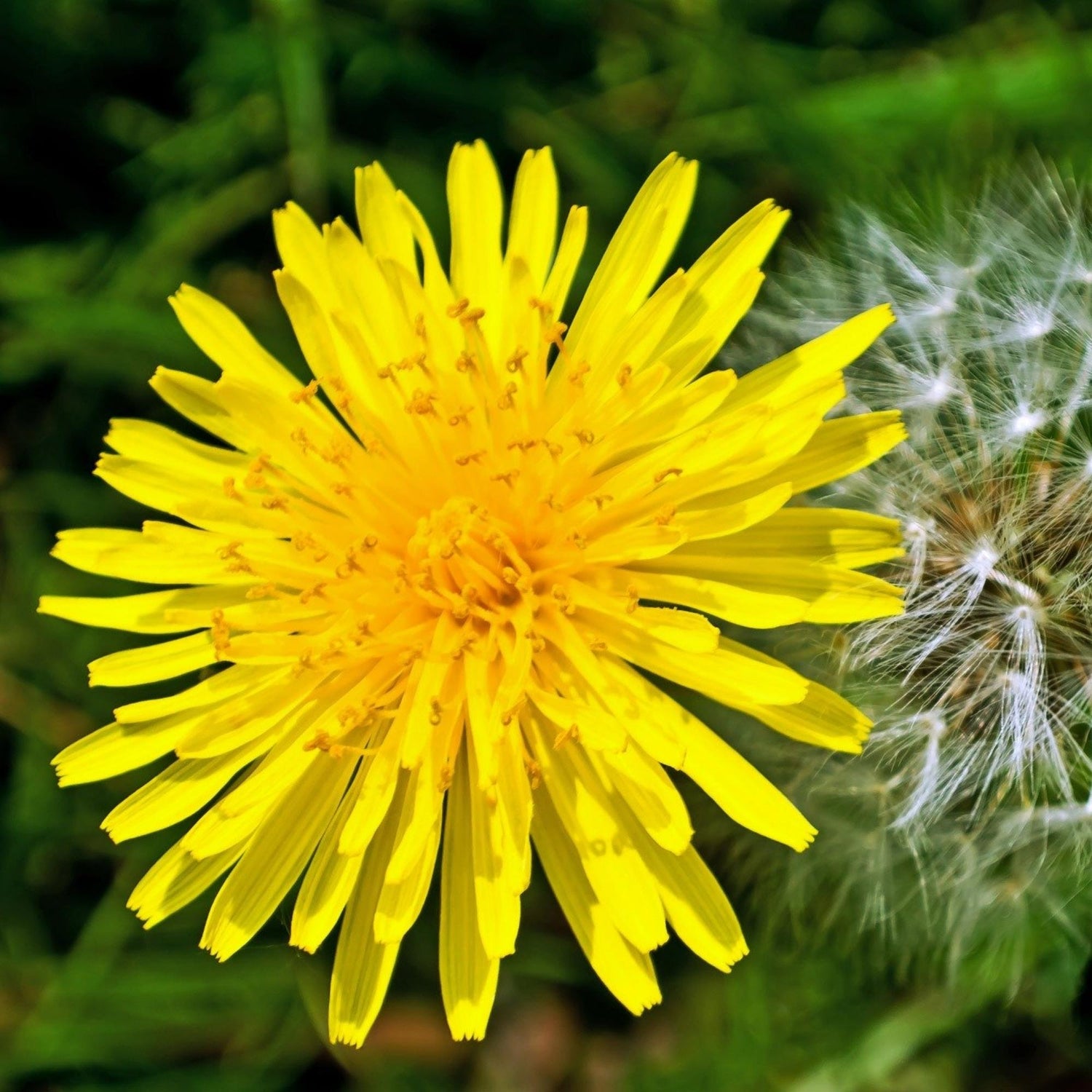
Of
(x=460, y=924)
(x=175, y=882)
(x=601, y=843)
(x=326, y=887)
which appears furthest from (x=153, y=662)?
(x=601, y=843)

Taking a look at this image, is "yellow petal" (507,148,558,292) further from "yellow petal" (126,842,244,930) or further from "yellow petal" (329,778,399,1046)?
"yellow petal" (126,842,244,930)

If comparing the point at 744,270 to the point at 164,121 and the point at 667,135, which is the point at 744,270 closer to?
the point at 667,135

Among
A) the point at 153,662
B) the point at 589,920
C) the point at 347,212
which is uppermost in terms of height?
the point at 347,212

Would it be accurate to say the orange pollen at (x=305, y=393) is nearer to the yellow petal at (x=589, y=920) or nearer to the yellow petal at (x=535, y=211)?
the yellow petal at (x=535, y=211)

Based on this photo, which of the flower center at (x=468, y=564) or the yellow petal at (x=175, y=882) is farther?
the yellow petal at (x=175, y=882)

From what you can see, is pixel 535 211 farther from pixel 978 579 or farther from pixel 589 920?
pixel 589 920

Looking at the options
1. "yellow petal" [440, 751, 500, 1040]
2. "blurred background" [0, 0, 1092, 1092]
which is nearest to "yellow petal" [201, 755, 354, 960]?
"yellow petal" [440, 751, 500, 1040]

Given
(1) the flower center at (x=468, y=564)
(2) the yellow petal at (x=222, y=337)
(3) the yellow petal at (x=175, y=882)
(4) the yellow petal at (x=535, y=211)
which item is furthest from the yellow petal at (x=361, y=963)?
(4) the yellow petal at (x=535, y=211)
